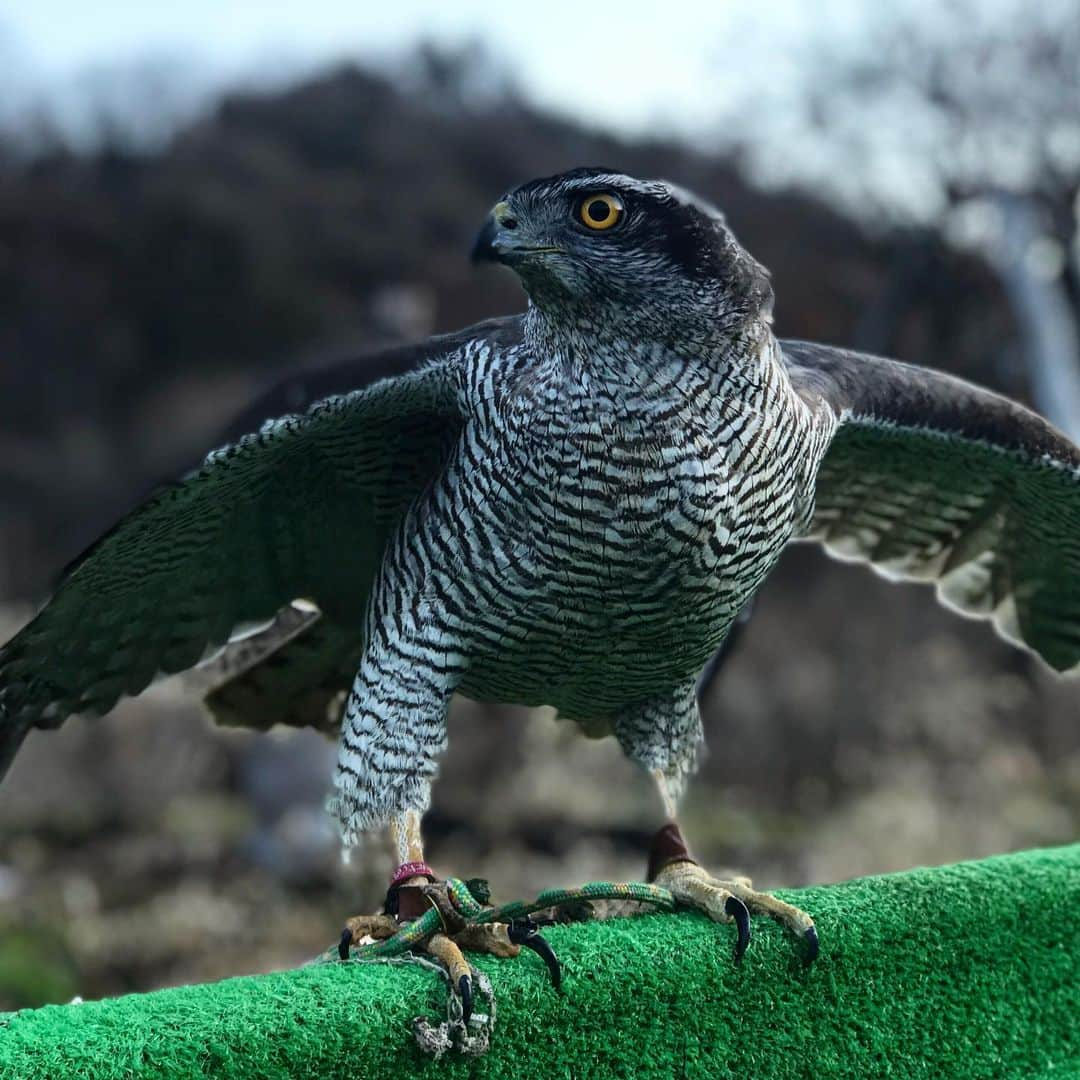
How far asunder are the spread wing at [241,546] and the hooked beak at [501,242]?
21cm

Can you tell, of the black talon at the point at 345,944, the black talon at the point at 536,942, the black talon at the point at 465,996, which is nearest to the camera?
the black talon at the point at 465,996

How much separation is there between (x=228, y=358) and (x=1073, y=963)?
23603 millimetres

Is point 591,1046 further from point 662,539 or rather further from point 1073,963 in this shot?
point 1073,963

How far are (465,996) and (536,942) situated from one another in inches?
7.0

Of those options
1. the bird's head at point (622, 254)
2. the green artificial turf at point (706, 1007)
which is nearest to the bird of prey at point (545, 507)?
the bird's head at point (622, 254)

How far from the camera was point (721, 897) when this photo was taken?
2.47 m

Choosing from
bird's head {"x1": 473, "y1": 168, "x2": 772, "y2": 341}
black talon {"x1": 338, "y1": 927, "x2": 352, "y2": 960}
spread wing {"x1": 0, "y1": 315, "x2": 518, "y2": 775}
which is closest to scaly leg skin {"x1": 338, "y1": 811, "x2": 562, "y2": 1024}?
black talon {"x1": 338, "y1": 927, "x2": 352, "y2": 960}

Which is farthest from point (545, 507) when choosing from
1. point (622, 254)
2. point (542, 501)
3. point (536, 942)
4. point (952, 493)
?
point (952, 493)

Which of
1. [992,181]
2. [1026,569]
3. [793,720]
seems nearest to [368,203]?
[992,181]

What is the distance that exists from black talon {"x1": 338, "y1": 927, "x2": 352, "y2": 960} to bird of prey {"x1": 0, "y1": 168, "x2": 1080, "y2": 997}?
0.04 metres

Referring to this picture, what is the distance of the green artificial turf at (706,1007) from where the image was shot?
1.80 m

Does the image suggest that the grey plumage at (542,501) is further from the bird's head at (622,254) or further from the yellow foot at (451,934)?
the yellow foot at (451,934)

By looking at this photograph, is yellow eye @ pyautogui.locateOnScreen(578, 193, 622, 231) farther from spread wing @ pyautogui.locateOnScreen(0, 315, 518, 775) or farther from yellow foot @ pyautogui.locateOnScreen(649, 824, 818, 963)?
yellow foot @ pyautogui.locateOnScreen(649, 824, 818, 963)

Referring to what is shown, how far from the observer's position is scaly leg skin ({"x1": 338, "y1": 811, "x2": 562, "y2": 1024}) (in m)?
2.06
